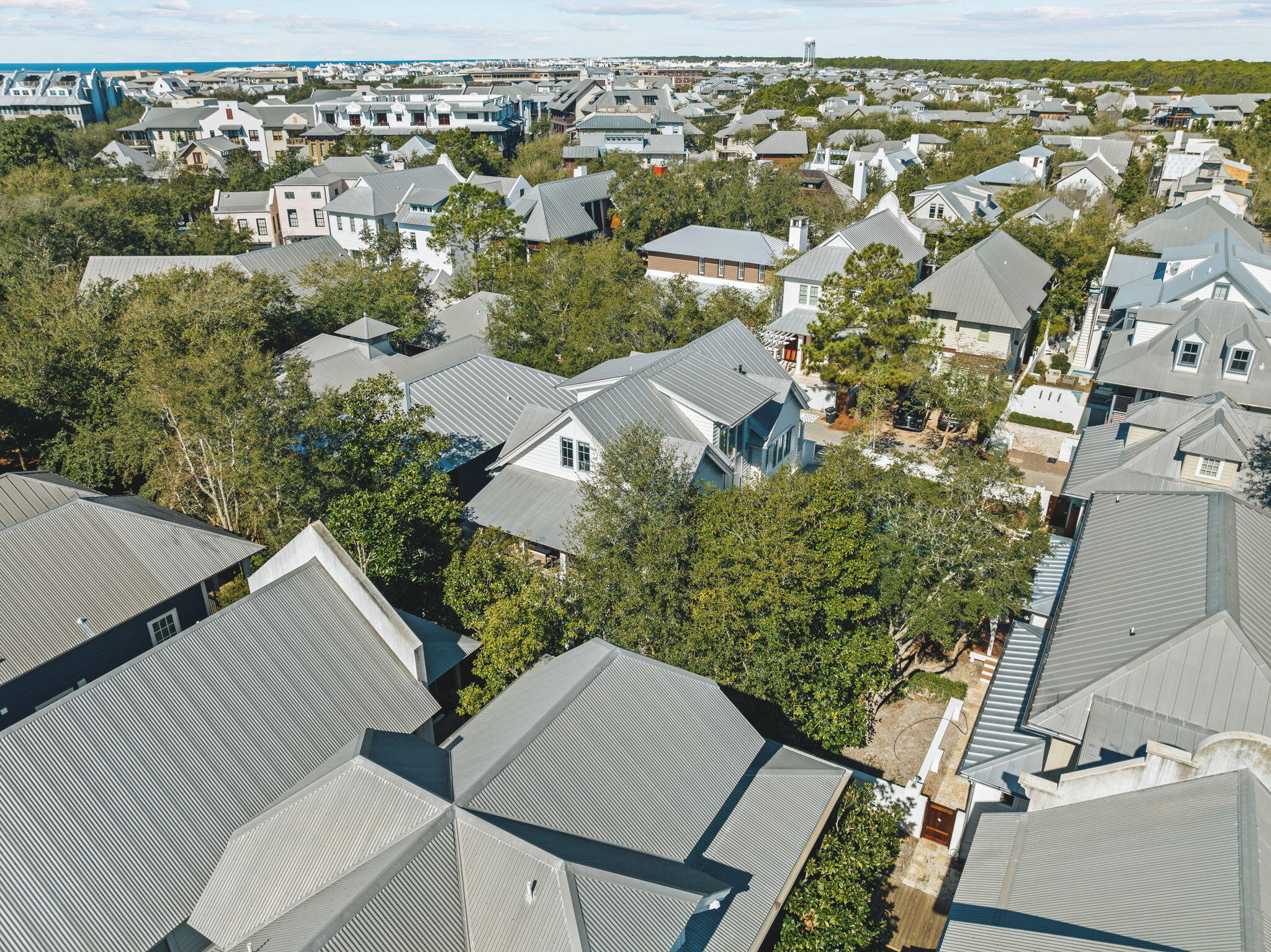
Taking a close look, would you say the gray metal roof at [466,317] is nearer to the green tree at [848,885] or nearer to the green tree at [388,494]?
the green tree at [388,494]

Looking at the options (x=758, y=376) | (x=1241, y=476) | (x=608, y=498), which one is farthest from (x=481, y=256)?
(x=1241, y=476)

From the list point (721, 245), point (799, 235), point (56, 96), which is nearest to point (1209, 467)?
point (799, 235)

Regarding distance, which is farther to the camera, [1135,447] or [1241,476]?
[1135,447]

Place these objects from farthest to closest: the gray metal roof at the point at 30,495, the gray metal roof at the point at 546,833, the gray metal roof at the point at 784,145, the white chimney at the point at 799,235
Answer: the gray metal roof at the point at 784,145 → the white chimney at the point at 799,235 → the gray metal roof at the point at 30,495 → the gray metal roof at the point at 546,833

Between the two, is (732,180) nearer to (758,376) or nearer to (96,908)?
(758,376)

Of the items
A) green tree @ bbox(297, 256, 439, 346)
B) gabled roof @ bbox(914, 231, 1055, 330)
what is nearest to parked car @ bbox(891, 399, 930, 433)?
gabled roof @ bbox(914, 231, 1055, 330)

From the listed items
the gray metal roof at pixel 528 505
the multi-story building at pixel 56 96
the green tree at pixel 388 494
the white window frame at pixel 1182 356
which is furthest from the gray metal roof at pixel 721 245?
the multi-story building at pixel 56 96

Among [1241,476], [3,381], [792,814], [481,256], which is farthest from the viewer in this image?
[481,256]

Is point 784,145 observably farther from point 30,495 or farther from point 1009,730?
point 30,495
